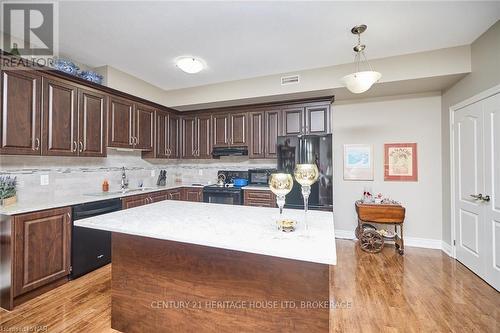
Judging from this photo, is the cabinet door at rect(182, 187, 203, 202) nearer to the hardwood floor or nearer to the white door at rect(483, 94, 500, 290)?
the hardwood floor

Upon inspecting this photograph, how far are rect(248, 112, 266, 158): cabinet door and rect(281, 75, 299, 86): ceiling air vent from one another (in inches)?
27.0

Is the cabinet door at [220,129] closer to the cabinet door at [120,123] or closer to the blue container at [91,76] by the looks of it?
the cabinet door at [120,123]

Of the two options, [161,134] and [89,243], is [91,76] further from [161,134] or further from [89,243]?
[89,243]

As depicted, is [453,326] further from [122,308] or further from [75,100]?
[75,100]

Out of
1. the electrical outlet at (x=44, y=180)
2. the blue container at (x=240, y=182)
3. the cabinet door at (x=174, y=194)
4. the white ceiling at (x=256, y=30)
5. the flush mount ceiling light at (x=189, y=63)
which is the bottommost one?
the cabinet door at (x=174, y=194)

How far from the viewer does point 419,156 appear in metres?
3.64

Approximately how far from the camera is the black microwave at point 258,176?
4.23m

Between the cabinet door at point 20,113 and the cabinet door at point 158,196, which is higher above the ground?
the cabinet door at point 20,113

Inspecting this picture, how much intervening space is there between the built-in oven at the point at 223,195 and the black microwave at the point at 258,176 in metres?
0.48

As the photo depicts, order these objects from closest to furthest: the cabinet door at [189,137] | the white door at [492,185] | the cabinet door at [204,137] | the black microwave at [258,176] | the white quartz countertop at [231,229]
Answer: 1. the white quartz countertop at [231,229]
2. the white door at [492,185]
3. the black microwave at [258,176]
4. the cabinet door at [204,137]
5. the cabinet door at [189,137]

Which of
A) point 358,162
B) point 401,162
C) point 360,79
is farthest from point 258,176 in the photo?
point 360,79

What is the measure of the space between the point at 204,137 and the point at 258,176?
1.31 m

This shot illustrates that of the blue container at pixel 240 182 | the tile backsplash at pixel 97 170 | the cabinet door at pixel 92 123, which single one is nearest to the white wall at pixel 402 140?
the tile backsplash at pixel 97 170

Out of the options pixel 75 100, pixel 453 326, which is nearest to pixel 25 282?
pixel 75 100
